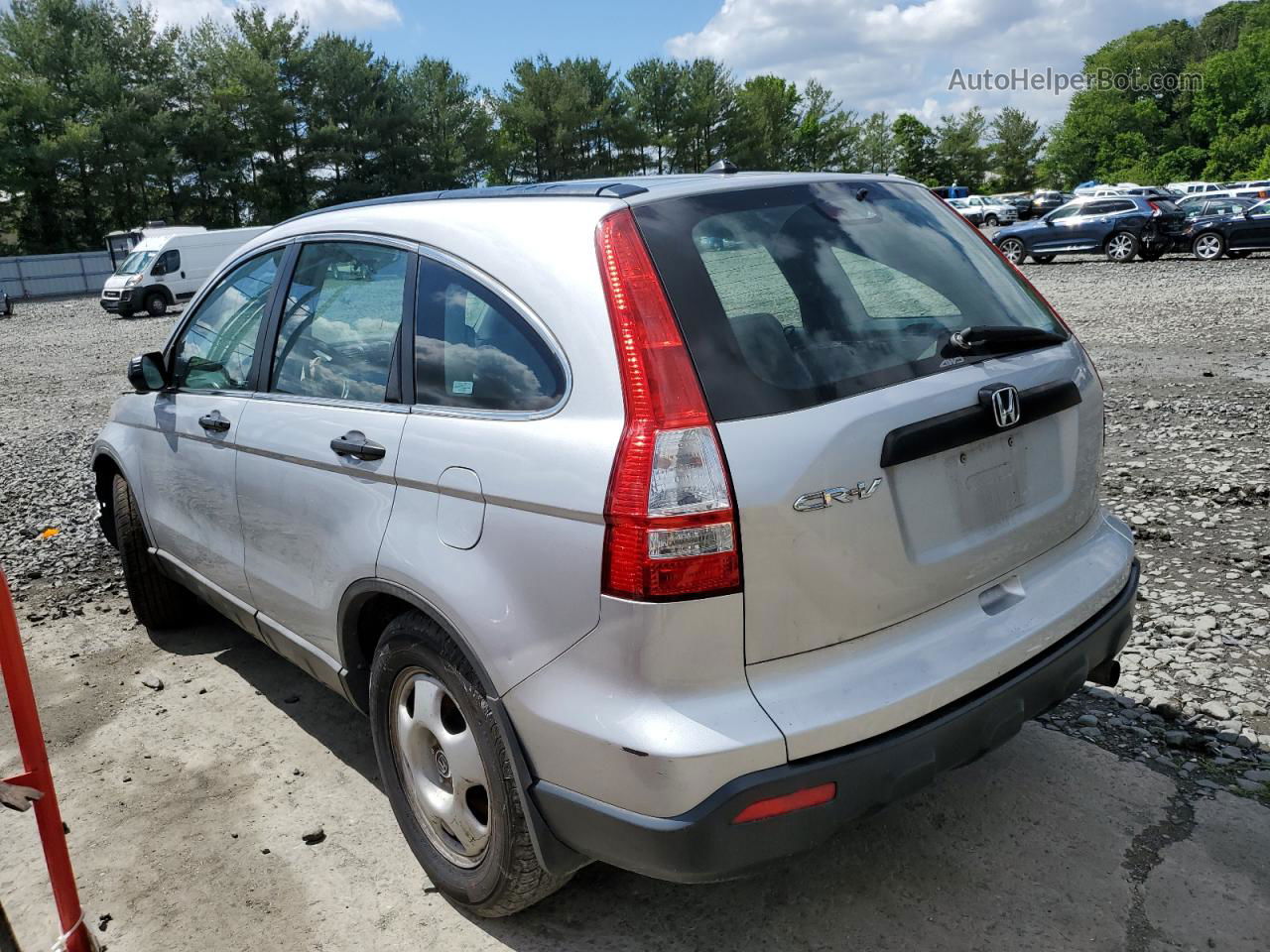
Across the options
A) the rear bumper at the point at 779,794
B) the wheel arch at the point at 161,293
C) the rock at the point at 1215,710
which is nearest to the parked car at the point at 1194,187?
the wheel arch at the point at 161,293

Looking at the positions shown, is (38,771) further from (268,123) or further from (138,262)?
(268,123)

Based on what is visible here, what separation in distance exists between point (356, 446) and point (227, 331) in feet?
4.57

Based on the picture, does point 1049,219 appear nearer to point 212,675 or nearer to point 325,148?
point 212,675

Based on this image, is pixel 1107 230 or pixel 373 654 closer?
pixel 373 654

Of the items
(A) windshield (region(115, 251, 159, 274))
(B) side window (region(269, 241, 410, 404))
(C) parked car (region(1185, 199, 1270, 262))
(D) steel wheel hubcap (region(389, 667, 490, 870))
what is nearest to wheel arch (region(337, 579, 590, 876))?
(D) steel wheel hubcap (region(389, 667, 490, 870))

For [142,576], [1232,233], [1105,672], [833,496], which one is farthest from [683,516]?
[1232,233]

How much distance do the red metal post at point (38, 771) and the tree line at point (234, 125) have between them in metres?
49.9

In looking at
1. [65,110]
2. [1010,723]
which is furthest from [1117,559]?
[65,110]

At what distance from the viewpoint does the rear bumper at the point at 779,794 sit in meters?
Result: 2.04

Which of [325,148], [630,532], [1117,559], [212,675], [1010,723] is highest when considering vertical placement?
[325,148]

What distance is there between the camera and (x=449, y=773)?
2635 millimetres

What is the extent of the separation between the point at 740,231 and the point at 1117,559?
142cm

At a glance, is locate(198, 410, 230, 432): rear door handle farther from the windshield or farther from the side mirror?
the windshield

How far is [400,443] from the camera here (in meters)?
2.59
